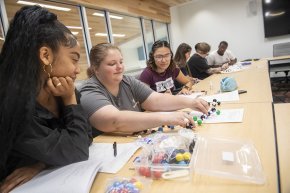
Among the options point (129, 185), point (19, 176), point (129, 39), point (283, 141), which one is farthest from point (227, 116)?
point (129, 39)

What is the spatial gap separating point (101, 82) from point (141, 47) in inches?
176

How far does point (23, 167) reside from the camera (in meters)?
0.80

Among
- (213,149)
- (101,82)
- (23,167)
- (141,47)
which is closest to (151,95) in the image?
(101,82)

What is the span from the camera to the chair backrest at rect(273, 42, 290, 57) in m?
5.52

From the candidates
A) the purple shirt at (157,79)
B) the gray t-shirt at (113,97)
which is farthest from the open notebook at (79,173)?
the purple shirt at (157,79)

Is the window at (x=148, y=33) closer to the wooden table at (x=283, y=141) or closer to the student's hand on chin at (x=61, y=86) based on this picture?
the wooden table at (x=283, y=141)

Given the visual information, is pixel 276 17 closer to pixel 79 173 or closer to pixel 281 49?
pixel 281 49

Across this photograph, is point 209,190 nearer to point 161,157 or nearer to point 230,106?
point 161,157

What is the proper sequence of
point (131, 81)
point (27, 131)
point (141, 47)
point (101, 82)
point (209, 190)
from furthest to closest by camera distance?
point (141, 47) < point (131, 81) < point (101, 82) < point (27, 131) < point (209, 190)

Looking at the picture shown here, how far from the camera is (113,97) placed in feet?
4.53

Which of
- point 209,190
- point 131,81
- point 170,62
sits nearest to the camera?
point 209,190

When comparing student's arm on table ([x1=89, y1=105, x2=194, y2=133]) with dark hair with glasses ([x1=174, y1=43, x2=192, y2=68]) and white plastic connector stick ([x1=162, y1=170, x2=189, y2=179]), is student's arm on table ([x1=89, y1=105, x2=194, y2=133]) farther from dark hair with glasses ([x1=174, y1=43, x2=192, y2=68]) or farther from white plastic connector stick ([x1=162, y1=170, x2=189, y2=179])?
dark hair with glasses ([x1=174, y1=43, x2=192, y2=68])

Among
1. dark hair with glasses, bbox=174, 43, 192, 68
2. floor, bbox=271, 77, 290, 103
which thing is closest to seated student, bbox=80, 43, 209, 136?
dark hair with glasses, bbox=174, 43, 192, 68

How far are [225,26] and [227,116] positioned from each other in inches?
238
